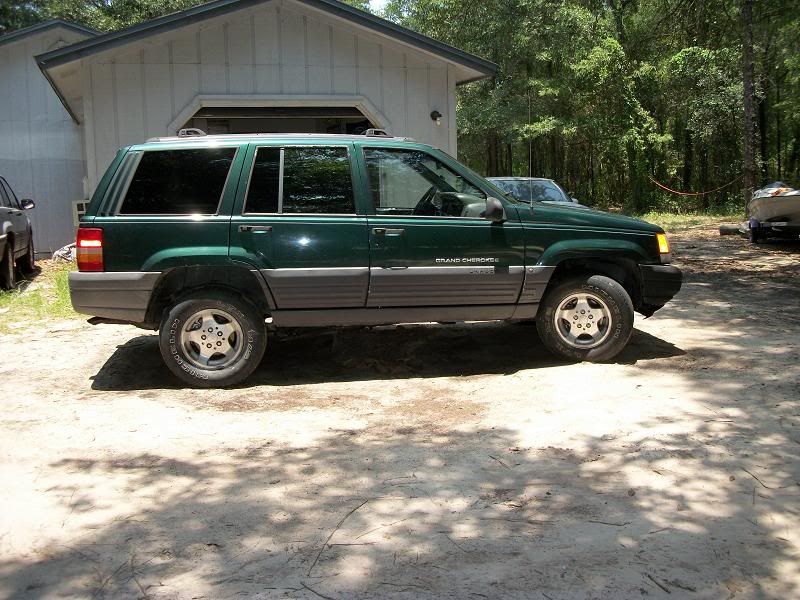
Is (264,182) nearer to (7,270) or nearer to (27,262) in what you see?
(7,270)

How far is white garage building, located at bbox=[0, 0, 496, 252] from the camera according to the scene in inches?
422

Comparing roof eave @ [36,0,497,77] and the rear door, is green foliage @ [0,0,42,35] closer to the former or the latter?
roof eave @ [36,0,497,77]

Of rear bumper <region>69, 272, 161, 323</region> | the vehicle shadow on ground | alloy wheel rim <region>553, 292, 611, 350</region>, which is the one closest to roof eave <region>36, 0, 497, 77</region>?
the vehicle shadow on ground

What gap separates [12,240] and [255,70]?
14.5 feet

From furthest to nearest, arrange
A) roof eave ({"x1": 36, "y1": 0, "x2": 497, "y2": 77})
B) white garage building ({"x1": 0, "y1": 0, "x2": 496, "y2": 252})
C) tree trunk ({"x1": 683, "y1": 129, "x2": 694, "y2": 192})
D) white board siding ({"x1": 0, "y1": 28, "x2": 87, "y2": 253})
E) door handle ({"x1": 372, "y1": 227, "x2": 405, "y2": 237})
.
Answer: tree trunk ({"x1": 683, "y1": 129, "x2": 694, "y2": 192}), white board siding ({"x1": 0, "y1": 28, "x2": 87, "y2": 253}), white garage building ({"x1": 0, "y1": 0, "x2": 496, "y2": 252}), roof eave ({"x1": 36, "y1": 0, "x2": 497, "y2": 77}), door handle ({"x1": 372, "y1": 227, "x2": 405, "y2": 237})

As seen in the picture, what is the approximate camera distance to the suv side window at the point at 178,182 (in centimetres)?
614

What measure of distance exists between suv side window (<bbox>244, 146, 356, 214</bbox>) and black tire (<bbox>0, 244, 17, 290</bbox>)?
6.80 metres

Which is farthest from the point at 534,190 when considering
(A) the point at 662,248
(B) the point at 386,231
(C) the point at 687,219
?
(C) the point at 687,219

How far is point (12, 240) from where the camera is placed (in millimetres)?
11617

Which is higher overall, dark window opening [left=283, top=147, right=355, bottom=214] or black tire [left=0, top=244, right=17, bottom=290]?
dark window opening [left=283, top=147, right=355, bottom=214]

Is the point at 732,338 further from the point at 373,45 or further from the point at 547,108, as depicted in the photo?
the point at 547,108

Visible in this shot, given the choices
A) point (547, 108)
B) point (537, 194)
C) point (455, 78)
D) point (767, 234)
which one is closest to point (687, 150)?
point (547, 108)

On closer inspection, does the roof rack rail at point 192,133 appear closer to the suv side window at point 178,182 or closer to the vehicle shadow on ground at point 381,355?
the suv side window at point 178,182

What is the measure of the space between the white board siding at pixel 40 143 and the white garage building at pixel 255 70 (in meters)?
4.44
